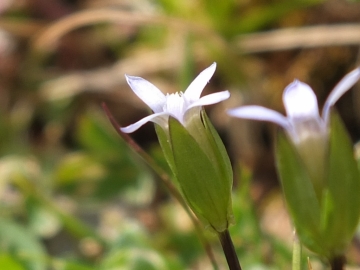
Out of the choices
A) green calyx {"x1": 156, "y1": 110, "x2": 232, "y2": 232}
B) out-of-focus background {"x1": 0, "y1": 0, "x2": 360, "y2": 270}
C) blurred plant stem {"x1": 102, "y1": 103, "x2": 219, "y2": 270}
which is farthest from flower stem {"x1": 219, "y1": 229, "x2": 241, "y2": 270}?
out-of-focus background {"x1": 0, "y1": 0, "x2": 360, "y2": 270}

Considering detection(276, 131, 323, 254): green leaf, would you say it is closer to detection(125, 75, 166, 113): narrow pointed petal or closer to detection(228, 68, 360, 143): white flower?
detection(228, 68, 360, 143): white flower

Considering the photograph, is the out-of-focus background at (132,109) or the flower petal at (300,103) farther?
the out-of-focus background at (132,109)

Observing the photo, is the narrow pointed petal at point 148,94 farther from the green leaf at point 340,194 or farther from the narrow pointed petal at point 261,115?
the green leaf at point 340,194

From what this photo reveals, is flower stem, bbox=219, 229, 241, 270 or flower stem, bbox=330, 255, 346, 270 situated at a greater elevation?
flower stem, bbox=219, 229, 241, 270

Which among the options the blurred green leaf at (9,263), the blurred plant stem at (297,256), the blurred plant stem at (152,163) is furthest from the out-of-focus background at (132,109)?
the blurred plant stem at (297,256)

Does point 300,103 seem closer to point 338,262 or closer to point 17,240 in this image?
point 338,262

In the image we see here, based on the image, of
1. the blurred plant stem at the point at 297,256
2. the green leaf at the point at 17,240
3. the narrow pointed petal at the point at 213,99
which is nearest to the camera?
the narrow pointed petal at the point at 213,99
